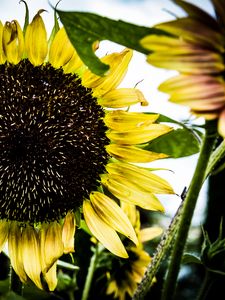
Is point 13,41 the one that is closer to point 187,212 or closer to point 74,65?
point 74,65

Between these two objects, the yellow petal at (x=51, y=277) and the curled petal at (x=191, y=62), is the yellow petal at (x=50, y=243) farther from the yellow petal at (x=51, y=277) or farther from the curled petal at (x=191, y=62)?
the curled petal at (x=191, y=62)

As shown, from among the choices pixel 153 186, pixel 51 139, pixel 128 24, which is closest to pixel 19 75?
pixel 51 139

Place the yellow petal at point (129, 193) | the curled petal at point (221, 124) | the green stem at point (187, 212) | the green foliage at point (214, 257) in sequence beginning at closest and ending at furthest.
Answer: the curled petal at point (221, 124)
the green stem at point (187, 212)
the green foliage at point (214, 257)
the yellow petal at point (129, 193)

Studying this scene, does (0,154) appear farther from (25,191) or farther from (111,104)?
(111,104)

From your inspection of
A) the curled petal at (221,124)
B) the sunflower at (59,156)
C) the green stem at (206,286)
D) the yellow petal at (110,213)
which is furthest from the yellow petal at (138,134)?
the curled petal at (221,124)

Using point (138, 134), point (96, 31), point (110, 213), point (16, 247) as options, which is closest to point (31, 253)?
point (16, 247)

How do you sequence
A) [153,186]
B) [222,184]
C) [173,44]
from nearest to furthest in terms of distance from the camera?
[173,44]
[153,186]
[222,184]

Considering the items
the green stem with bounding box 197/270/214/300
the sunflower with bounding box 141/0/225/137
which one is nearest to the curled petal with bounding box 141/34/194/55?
the sunflower with bounding box 141/0/225/137

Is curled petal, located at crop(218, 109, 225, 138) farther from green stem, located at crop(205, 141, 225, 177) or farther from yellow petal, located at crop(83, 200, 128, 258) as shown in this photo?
yellow petal, located at crop(83, 200, 128, 258)
